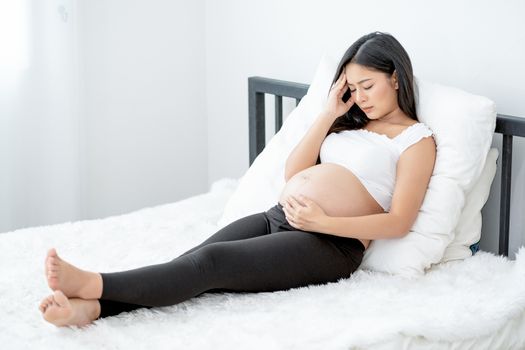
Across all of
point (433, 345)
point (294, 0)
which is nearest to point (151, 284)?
point (433, 345)

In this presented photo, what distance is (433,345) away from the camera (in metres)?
1.78

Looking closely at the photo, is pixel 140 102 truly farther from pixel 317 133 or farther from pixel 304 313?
pixel 304 313

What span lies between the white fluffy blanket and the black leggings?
3 centimetres

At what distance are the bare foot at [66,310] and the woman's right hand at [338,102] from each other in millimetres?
811

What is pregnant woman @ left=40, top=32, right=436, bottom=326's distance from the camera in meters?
1.84

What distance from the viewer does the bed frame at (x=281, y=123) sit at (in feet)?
7.06

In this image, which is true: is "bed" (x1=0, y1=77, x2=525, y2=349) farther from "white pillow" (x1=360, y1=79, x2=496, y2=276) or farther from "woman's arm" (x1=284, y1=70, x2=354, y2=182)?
"woman's arm" (x1=284, y1=70, x2=354, y2=182)

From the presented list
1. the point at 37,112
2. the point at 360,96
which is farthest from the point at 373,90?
the point at 37,112

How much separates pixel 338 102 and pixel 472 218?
0.44m

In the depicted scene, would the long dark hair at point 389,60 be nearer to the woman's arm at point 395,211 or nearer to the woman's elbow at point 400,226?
the woman's arm at point 395,211

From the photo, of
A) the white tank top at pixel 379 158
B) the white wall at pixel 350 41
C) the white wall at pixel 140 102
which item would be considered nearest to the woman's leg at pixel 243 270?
the white tank top at pixel 379 158

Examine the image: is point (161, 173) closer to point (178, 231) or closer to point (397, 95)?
point (178, 231)

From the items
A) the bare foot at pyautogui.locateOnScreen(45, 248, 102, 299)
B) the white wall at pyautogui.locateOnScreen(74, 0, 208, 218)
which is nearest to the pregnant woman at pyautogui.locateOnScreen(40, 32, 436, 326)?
the bare foot at pyautogui.locateOnScreen(45, 248, 102, 299)

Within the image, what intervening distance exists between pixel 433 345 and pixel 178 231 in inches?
35.0
